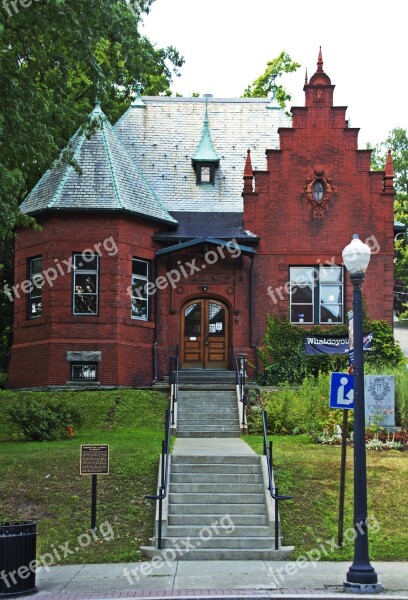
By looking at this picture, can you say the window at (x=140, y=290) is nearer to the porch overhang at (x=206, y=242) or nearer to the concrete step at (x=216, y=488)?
the porch overhang at (x=206, y=242)

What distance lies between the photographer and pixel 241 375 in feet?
84.8

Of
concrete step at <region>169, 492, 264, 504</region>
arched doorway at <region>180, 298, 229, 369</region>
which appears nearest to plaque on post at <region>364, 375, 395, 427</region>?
concrete step at <region>169, 492, 264, 504</region>

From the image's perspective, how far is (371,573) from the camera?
1112 centimetres

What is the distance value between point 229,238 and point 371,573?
1819 centimetres

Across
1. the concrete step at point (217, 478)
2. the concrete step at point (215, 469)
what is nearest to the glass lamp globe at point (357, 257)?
the concrete step at point (217, 478)

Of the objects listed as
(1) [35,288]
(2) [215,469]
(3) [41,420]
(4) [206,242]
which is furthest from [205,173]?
(2) [215,469]

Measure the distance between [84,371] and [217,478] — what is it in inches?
449

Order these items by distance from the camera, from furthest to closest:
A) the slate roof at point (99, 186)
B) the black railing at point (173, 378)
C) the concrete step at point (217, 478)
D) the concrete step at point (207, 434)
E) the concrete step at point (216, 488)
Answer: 1. the slate roof at point (99, 186)
2. the black railing at point (173, 378)
3. the concrete step at point (207, 434)
4. the concrete step at point (217, 478)
5. the concrete step at point (216, 488)

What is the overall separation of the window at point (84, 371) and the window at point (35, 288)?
7.46ft

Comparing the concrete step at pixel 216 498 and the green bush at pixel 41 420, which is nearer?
the concrete step at pixel 216 498

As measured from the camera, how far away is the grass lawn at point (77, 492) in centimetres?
1380

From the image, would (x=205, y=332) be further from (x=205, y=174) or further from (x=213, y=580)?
(x=213, y=580)

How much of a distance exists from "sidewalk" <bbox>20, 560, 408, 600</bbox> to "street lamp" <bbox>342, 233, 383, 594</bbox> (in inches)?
8.9

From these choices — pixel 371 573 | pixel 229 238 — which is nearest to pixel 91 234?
pixel 229 238
